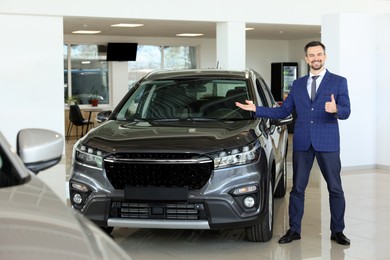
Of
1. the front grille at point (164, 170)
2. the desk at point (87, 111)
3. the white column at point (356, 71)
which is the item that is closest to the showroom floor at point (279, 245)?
the front grille at point (164, 170)

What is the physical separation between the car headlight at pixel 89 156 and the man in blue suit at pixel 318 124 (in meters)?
1.22

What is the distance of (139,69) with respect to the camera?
20.6m

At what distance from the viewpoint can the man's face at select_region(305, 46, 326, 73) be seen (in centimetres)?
546

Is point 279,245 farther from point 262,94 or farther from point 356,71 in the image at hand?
point 356,71

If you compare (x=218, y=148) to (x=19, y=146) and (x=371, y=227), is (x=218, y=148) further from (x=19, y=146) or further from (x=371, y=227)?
(x=19, y=146)

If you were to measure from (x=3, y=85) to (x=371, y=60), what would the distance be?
19.5ft

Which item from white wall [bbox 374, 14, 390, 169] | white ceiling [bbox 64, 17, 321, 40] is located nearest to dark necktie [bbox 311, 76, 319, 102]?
white wall [bbox 374, 14, 390, 169]

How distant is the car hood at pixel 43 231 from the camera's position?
175cm

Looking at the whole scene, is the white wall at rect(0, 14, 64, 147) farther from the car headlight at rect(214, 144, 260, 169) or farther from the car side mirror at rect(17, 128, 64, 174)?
the car side mirror at rect(17, 128, 64, 174)

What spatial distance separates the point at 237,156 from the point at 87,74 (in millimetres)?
15287

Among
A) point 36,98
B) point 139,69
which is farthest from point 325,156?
point 139,69

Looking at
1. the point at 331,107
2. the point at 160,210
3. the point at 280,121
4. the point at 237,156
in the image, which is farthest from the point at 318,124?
the point at 160,210

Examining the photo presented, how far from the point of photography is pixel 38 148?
8.96 ft

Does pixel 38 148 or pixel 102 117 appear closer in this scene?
pixel 38 148
